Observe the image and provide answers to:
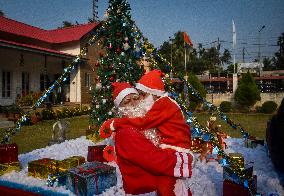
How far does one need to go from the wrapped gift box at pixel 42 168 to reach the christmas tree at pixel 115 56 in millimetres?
3047

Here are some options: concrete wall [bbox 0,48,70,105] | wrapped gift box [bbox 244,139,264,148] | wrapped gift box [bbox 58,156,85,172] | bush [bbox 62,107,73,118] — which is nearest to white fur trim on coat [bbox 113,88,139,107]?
wrapped gift box [bbox 58,156,85,172]

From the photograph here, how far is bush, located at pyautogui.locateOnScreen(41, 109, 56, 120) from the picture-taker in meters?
18.2

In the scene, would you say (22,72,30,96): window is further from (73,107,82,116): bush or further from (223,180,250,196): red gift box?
(223,180,250,196): red gift box

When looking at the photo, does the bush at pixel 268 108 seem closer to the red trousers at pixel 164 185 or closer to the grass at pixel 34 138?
the grass at pixel 34 138

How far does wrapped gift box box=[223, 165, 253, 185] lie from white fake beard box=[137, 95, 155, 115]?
2152mm

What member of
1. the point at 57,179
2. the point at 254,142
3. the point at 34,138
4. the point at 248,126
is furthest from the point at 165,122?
the point at 248,126

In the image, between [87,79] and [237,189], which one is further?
[87,79]

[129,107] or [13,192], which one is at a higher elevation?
[129,107]

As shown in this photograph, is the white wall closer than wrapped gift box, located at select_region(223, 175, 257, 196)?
No

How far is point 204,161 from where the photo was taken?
6930 mm

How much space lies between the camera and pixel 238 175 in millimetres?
4266

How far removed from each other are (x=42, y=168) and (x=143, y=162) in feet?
13.4

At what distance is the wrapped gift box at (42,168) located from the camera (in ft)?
19.0

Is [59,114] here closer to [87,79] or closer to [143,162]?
[87,79]
